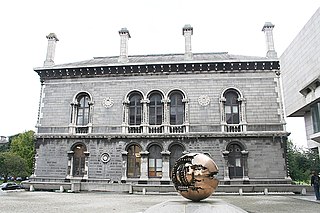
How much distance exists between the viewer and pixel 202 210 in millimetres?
6719

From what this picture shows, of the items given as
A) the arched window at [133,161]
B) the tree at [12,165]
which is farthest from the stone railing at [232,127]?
the tree at [12,165]

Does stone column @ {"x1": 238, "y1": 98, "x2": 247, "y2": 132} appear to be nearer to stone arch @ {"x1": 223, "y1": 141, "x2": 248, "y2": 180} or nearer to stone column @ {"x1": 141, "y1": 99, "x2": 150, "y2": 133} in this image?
stone arch @ {"x1": 223, "y1": 141, "x2": 248, "y2": 180}

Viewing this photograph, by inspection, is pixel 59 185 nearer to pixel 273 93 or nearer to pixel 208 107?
pixel 208 107

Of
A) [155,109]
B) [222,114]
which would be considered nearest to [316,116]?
[222,114]

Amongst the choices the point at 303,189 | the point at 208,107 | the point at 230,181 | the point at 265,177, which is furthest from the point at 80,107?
the point at 303,189

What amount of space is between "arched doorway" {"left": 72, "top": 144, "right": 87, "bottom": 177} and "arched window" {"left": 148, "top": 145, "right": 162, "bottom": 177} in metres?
5.42

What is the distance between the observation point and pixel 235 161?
72.0 ft

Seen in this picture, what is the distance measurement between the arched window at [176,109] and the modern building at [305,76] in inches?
317

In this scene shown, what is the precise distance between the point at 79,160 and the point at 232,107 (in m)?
13.3

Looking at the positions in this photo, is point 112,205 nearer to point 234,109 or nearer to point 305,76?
point 234,109

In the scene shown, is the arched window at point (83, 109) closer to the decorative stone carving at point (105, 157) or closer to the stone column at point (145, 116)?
the decorative stone carving at point (105, 157)

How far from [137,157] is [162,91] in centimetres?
580

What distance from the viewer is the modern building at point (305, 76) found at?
1639 cm

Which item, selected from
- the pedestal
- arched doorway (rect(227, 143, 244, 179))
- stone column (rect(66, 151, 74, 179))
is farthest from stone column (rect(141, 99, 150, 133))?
the pedestal
